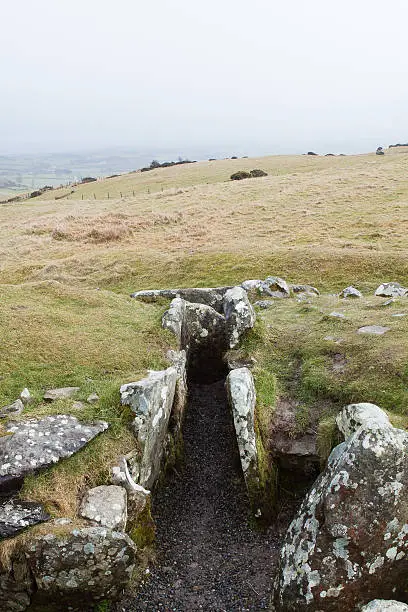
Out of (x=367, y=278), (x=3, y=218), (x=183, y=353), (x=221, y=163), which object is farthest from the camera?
(x=221, y=163)

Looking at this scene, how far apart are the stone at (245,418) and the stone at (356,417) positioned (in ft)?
7.86

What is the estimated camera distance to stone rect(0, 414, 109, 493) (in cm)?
1142

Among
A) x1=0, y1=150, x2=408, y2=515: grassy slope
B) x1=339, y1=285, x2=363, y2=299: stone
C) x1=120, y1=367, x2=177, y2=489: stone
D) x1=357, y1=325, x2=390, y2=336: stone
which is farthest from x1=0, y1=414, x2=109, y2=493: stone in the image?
x1=339, y1=285, x2=363, y2=299: stone

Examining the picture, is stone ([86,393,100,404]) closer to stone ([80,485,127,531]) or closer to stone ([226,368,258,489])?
stone ([80,485,127,531])

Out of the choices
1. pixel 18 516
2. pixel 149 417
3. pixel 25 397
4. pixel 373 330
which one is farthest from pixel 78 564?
pixel 373 330

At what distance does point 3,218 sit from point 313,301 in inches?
2302

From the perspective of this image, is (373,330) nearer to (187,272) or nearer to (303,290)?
(303,290)

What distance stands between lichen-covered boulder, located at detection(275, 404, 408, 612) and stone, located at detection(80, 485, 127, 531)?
3.69m

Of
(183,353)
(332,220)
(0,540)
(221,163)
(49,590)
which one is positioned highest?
(221,163)

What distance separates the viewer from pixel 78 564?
408 inches

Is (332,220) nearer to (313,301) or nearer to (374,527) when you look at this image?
(313,301)

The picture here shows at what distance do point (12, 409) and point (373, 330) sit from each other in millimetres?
12913

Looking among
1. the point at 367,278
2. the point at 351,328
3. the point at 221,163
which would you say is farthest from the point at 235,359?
the point at 221,163

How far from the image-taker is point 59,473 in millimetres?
11719
